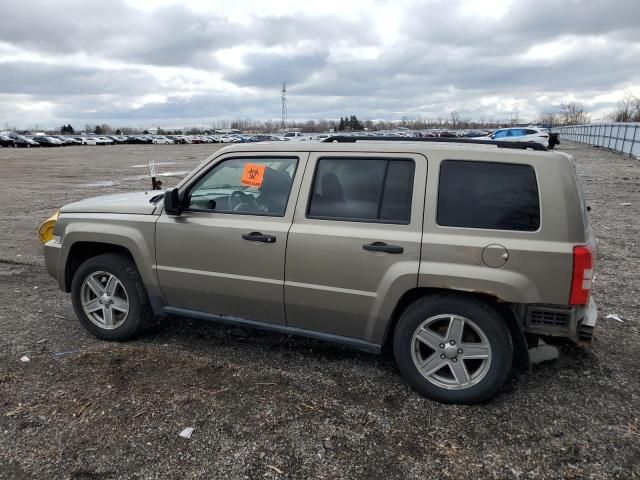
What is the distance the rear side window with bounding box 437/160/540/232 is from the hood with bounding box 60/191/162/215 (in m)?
2.42

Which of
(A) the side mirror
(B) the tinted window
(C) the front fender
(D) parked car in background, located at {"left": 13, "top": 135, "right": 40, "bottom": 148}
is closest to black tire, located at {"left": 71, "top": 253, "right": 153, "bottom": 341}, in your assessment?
(C) the front fender

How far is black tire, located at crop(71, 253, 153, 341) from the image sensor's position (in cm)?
440

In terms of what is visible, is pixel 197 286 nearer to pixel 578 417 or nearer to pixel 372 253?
pixel 372 253

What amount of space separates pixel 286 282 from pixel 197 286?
0.83 metres

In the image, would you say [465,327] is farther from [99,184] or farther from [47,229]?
[99,184]

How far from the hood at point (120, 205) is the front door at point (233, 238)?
9.8 inches

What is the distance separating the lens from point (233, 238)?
3.90 metres

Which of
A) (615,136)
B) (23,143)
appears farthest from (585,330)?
(23,143)

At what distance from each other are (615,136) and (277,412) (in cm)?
3672

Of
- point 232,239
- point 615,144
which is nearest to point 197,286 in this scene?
point 232,239

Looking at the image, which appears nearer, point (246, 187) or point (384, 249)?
point (384, 249)

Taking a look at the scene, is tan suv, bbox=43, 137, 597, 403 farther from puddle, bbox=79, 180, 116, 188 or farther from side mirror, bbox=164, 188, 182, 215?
puddle, bbox=79, 180, 116, 188

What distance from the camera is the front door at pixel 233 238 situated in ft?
12.6

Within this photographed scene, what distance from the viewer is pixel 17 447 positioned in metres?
3.06
